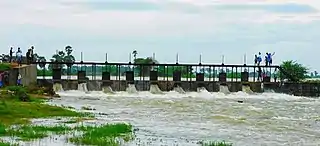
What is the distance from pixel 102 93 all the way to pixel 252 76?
60.7 feet

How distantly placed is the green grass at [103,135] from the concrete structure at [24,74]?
2311 cm

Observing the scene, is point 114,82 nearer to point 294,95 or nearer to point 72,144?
point 294,95

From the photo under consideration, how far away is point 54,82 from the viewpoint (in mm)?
52781

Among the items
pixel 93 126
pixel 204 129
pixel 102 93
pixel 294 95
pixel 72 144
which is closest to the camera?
pixel 72 144

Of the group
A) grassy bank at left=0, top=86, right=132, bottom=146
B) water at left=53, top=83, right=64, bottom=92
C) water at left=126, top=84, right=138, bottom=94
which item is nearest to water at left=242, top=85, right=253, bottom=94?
water at left=126, top=84, right=138, bottom=94

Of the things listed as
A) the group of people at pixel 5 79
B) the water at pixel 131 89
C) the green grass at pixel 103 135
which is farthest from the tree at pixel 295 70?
the green grass at pixel 103 135

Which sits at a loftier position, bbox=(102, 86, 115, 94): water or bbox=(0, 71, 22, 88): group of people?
bbox=(0, 71, 22, 88): group of people

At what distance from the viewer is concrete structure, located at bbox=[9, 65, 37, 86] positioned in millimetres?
43441

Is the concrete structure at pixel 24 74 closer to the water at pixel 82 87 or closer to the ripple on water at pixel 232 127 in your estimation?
the water at pixel 82 87

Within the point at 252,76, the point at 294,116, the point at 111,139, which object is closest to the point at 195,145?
the point at 111,139

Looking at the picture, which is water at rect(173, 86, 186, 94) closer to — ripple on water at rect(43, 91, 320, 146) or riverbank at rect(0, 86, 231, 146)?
ripple on water at rect(43, 91, 320, 146)

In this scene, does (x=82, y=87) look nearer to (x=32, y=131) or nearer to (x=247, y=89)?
(x=247, y=89)

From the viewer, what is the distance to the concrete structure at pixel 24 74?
43441mm

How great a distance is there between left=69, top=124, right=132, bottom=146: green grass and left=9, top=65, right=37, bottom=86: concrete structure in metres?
23.1
